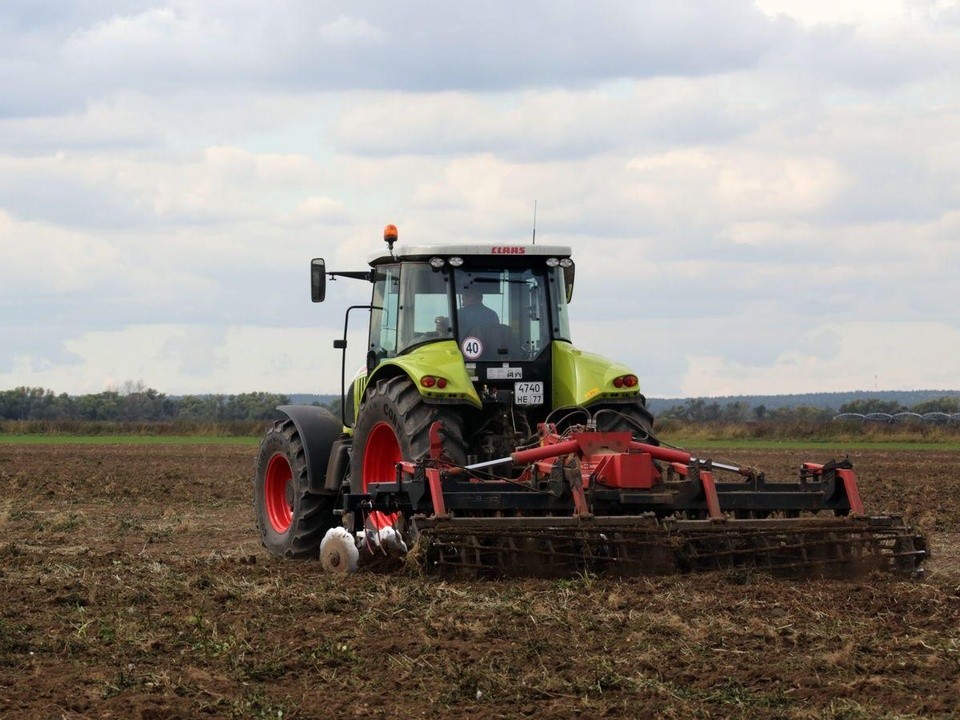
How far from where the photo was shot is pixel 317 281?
12.0 metres

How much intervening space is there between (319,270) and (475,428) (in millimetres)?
1950

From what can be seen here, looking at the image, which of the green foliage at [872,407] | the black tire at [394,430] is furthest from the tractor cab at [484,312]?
the green foliage at [872,407]

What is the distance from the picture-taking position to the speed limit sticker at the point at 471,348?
37.3 ft

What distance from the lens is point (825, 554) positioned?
31.9 feet

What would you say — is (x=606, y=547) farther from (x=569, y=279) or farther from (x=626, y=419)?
(x=569, y=279)

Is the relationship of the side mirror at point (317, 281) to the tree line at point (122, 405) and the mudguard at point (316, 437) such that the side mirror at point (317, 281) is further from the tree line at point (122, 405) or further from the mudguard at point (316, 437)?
the tree line at point (122, 405)

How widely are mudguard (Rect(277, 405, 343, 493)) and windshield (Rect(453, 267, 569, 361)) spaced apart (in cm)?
169

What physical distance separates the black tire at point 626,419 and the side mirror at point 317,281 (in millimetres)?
2473

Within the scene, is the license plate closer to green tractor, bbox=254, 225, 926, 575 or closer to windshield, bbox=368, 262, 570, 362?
green tractor, bbox=254, 225, 926, 575

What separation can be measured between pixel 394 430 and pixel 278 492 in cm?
→ 304

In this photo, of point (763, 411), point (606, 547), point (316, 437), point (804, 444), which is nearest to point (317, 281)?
point (316, 437)

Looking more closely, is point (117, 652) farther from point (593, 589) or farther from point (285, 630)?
point (593, 589)

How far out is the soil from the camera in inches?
247

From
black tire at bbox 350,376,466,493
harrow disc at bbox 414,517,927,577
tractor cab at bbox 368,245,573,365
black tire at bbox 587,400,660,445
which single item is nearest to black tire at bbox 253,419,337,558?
black tire at bbox 350,376,466,493
